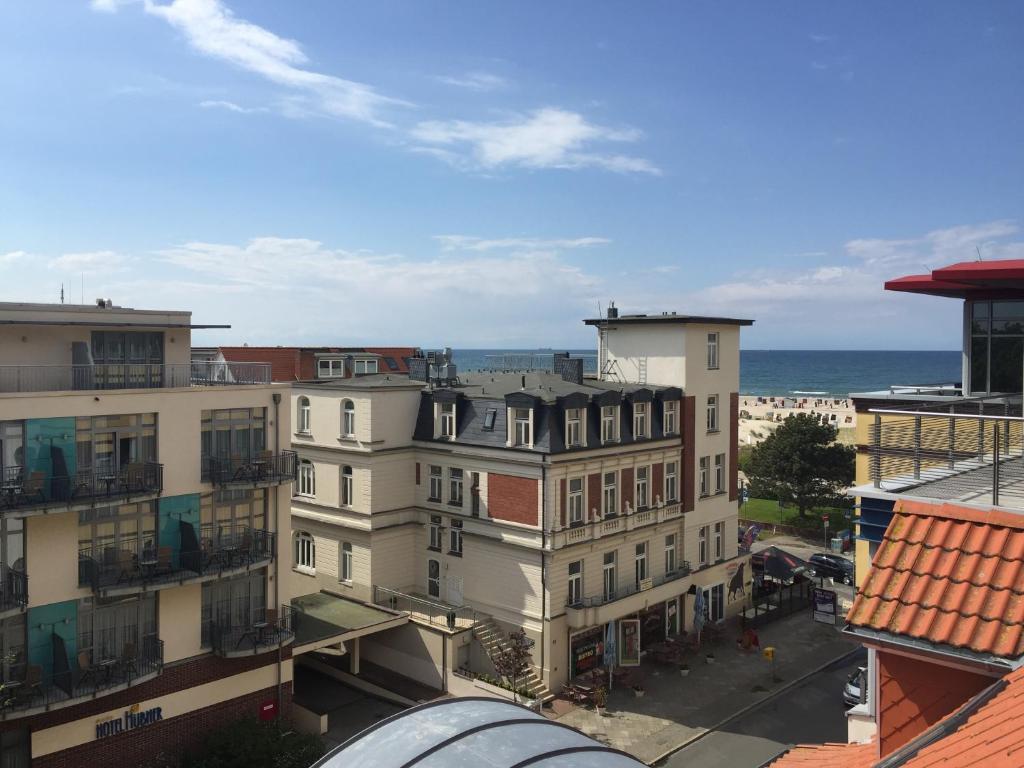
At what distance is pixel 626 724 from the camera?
2916 cm

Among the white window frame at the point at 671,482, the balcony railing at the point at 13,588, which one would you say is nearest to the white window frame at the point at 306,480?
the balcony railing at the point at 13,588

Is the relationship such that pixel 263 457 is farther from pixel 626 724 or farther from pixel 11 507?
pixel 626 724

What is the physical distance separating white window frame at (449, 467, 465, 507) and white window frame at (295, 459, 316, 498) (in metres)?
6.64

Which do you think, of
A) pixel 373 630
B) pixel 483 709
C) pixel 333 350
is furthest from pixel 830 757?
pixel 333 350

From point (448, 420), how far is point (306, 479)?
7.57 metres

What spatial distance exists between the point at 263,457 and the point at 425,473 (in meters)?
10.2

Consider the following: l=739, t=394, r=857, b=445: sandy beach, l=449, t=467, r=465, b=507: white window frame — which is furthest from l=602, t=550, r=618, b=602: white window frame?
l=739, t=394, r=857, b=445: sandy beach

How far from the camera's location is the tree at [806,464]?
176ft

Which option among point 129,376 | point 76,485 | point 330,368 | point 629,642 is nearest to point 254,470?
point 129,376

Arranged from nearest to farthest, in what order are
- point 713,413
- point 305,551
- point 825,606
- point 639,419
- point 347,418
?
point 639,419 → point 347,418 → point 305,551 → point 825,606 → point 713,413

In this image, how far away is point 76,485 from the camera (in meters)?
22.3

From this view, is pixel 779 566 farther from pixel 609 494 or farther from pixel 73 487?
pixel 73 487

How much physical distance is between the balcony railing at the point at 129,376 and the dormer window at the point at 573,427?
1155cm

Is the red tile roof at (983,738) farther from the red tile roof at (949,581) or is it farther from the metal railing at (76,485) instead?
the metal railing at (76,485)
